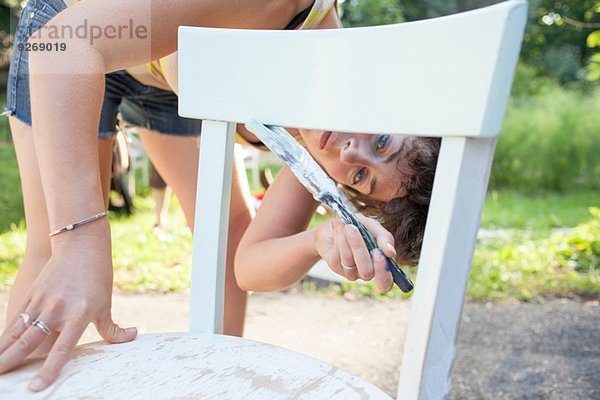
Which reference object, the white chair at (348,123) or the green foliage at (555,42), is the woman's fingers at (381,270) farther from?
the green foliage at (555,42)

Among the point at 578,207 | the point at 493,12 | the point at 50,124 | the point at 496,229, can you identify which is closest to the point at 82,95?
the point at 50,124

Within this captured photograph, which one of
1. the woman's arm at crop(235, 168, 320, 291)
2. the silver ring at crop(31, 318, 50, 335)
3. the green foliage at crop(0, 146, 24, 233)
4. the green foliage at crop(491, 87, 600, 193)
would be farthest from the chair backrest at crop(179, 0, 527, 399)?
the green foliage at crop(491, 87, 600, 193)

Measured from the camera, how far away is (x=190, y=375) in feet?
2.57

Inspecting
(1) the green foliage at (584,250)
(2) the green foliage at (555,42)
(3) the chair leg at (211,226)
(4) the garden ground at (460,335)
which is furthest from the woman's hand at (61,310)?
(2) the green foliage at (555,42)

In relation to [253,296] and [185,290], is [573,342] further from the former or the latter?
[185,290]

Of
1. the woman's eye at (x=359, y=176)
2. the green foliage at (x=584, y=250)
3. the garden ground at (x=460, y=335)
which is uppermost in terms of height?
the woman's eye at (x=359, y=176)

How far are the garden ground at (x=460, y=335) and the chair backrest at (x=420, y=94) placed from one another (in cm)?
131

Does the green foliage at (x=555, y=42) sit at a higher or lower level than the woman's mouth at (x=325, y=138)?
higher

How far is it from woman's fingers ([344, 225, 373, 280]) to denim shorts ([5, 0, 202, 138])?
2.06 ft

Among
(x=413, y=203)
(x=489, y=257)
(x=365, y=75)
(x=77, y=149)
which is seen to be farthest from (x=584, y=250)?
(x=77, y=149)

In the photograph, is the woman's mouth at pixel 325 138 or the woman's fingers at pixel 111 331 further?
the woman's mouth at pixel 325 138

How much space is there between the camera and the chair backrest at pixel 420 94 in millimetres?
668

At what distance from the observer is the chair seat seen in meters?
0.74

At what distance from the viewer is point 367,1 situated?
8.05 m
